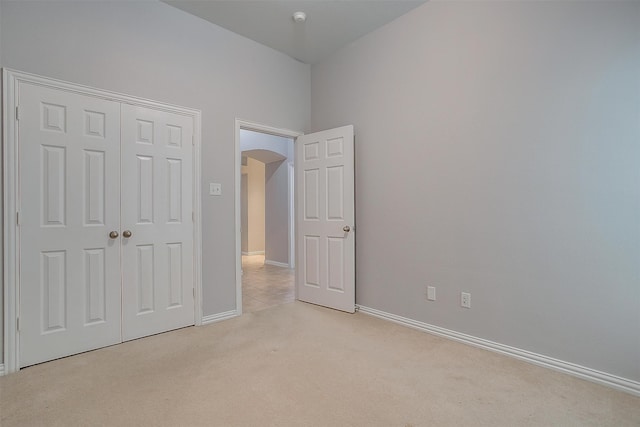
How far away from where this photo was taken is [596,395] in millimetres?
1827

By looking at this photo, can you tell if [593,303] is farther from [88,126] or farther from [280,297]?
[88,126]

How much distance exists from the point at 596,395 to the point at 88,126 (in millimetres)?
3903

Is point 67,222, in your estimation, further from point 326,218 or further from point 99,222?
point 326,218

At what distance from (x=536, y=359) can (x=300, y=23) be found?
3495 mm

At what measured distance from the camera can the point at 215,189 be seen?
10.1ft

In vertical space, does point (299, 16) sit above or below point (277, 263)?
above

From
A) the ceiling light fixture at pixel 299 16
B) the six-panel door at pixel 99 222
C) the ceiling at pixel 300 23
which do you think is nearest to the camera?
the six-panel door at pixel 99 222

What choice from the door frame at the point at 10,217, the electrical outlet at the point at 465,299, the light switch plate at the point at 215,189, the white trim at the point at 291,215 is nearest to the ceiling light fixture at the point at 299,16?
the light switch plate at the point at 215,189

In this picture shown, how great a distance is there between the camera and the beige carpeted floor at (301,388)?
5.31ft

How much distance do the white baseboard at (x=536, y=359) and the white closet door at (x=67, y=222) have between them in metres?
2.61

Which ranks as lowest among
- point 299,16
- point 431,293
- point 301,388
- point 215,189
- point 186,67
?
point 301,388

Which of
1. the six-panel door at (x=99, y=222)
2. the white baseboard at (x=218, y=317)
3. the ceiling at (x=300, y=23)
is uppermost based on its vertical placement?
the ceiling at (x=300, y=23)

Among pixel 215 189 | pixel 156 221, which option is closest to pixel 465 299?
pixel 215 189

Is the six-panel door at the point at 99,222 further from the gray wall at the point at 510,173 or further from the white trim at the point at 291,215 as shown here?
the white trim at the point at 291,215
